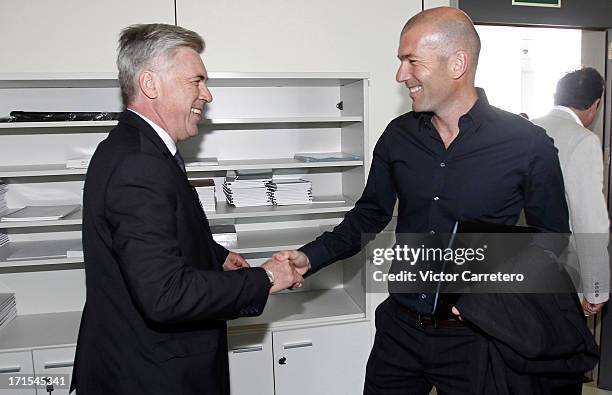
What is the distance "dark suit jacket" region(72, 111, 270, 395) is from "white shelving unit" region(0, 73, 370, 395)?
1004 millimetres

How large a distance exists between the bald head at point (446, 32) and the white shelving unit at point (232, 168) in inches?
31.6

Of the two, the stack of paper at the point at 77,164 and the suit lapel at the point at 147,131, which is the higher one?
the suit lapel at the point at 147,131

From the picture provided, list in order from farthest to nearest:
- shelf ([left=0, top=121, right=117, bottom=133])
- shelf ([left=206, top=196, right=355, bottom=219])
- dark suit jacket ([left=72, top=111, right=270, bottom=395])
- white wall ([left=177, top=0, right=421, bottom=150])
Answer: white wall ([left=177, top=0, right=421, bottom=150]) < shelf ([left=206, top=196, right=355, bottom=219]) < shelf ([left=0, top=121, right=117, bottom=133]) < dark suit jacket ([left=72, top=111, right=270, bottom=395])

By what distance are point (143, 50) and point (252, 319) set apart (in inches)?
63.4

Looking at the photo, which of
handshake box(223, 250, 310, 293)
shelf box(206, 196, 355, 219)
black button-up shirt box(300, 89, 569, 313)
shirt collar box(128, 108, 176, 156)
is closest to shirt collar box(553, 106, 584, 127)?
black button-up shirt box(300, 89, 569, 313)

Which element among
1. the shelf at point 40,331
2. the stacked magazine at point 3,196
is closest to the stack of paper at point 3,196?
the stacked magazine at point 3,196

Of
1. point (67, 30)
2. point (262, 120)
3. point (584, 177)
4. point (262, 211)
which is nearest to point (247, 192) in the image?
point (262, 211)

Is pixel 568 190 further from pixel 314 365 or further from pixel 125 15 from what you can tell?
pixel 125 15

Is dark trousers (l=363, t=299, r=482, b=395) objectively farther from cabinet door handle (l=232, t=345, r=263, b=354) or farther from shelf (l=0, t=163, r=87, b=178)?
shelf (l=0, t=163, r=87, b=178)

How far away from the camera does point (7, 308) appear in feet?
8.66

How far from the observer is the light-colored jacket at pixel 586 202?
7.58 ft

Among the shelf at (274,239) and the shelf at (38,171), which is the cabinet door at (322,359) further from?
the shelf at (38,171)

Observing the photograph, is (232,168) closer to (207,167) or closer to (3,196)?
(207,167)

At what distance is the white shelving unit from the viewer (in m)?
2.50
